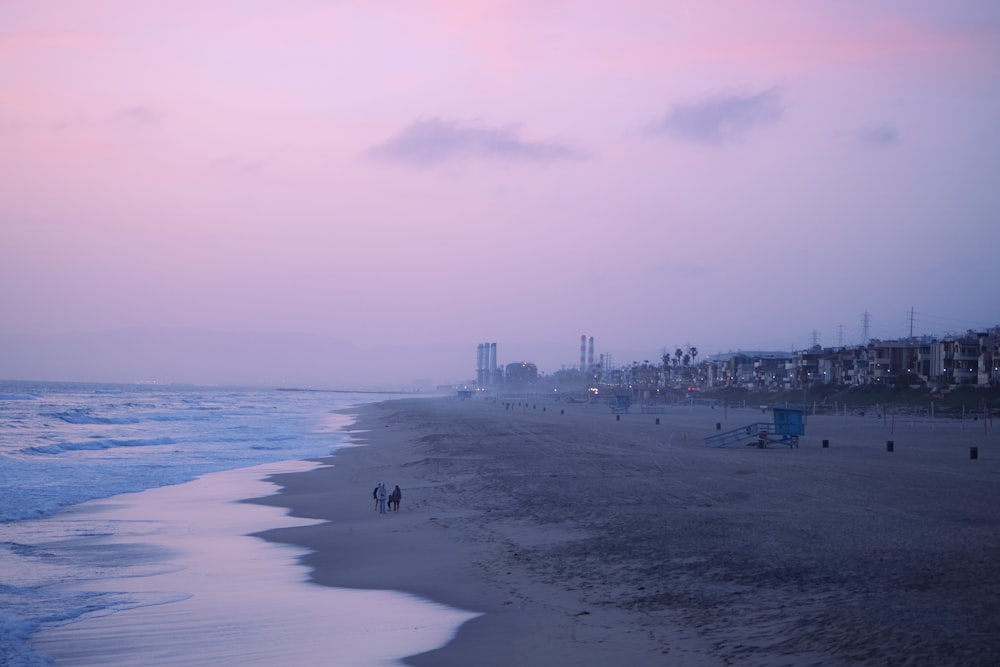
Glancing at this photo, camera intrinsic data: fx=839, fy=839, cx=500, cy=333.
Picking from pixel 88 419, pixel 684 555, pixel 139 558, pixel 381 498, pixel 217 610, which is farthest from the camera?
pixel 88 419

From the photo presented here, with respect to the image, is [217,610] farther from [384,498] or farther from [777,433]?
[777,433]

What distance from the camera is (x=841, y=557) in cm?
1356

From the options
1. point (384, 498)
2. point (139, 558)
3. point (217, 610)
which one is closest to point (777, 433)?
point (384, 498)

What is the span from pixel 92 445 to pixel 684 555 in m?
40.1

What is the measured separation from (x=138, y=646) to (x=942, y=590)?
10518mm

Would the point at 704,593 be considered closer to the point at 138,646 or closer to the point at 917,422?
the point at 138,646

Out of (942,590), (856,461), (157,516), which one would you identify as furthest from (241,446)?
(942,590)

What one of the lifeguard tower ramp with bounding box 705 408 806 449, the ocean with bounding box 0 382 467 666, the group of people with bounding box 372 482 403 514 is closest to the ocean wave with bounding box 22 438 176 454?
the ocean with bounding box 0 382 467 666

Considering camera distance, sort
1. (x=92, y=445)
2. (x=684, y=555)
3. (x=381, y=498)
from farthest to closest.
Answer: (x=92, y=445)
(x=381, y=498)
(x=684, y=555)

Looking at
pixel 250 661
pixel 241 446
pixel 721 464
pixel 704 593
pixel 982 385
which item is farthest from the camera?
pixel 982 385

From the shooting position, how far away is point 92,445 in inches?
1793

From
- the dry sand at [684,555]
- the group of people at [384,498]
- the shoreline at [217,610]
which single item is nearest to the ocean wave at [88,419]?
the dry sand at [684,555]

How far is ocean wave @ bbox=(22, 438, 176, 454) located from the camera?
41.6 meters

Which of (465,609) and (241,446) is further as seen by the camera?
(241,446)
